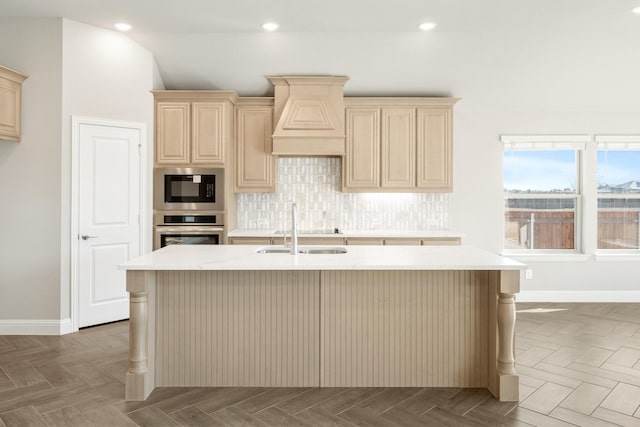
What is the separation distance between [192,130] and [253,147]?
2.34 ft

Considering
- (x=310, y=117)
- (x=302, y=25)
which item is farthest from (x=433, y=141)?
(x=302, y=25)

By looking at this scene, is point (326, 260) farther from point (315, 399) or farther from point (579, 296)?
point (579, 296)

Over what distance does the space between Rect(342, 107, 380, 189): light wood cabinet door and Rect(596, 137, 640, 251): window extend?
291 cm

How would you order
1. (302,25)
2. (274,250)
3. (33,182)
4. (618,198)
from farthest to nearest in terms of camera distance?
1. (618,198)
2. (302,25)
3. (33,182)
4. (274,250)

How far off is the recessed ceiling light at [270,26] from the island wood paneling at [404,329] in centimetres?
263

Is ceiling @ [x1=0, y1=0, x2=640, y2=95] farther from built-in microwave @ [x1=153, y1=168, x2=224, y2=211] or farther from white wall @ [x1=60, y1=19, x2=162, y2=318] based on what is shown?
built-in microwave @ [x1=153, y1=168, x2=224, y2=211]

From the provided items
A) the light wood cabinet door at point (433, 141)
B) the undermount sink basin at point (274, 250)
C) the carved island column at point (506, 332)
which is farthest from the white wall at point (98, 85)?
the carved island column at point (506, 332)

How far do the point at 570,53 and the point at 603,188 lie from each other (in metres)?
1.89

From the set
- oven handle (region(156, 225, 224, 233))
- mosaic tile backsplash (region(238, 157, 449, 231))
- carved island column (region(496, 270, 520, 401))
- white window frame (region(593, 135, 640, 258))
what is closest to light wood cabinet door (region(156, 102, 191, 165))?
oven handle (region(156, 225, 224, 233))

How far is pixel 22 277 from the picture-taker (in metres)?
4.25

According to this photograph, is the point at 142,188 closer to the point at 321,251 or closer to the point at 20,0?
the point at 20,0

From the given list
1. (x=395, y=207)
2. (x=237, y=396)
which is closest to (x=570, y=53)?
(x=395, y=207)

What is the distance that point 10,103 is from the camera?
407 cm

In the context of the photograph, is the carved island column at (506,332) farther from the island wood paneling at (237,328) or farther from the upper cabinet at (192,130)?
the upper cabinet at (192,130)
